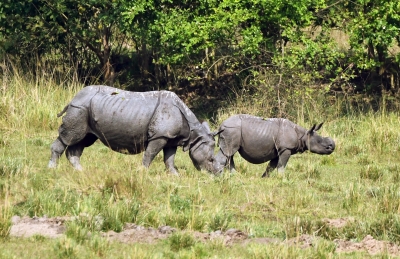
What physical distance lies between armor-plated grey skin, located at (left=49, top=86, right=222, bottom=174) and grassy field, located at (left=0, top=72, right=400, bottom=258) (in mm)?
307

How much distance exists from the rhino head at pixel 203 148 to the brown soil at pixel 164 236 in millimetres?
3848

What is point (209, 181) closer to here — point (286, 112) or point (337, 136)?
point (337, 136)

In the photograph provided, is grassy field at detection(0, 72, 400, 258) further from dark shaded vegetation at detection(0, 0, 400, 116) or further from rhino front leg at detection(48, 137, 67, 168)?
dark shaded vegetation at detection(0, 0, 400, 116)

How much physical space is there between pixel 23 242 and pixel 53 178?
3171 millimetres

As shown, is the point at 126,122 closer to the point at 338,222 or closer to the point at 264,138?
the point at 264,138

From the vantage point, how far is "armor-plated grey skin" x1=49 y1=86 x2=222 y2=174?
39.8 ft

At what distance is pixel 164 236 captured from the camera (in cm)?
855

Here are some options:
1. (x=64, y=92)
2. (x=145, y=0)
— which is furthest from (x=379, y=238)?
(x=145, y=0)

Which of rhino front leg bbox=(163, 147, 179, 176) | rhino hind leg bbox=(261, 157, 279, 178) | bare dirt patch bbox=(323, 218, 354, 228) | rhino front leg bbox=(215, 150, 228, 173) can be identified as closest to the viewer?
bare dirt patch bbox=(323, 218, 354, 228)

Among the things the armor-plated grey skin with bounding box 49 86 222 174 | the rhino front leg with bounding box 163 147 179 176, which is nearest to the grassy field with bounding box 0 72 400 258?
the rhino front leg with bounding box 163 147 179 176

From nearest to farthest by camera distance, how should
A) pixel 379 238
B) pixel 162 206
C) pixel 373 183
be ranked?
pixel 379 238 → pixel 162 206 → pixel 373 183

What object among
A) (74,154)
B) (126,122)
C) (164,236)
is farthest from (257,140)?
(164,236)

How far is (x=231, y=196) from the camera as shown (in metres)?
10.8

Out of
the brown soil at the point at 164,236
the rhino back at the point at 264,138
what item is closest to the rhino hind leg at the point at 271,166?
the rhino back at the point at 264,138
